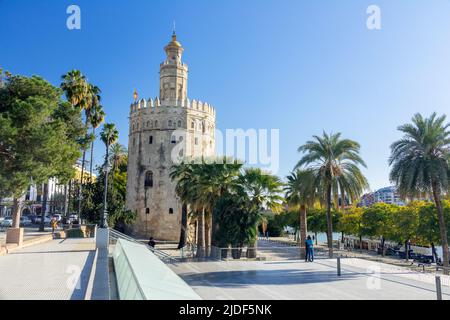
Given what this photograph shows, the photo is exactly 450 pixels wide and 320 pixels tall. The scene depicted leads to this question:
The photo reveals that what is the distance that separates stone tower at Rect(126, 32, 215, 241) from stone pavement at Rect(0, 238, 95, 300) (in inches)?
1101

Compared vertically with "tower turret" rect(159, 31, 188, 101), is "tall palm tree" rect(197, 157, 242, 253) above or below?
below

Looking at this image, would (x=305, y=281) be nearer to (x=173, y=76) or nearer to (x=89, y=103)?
(x=89, y=103)

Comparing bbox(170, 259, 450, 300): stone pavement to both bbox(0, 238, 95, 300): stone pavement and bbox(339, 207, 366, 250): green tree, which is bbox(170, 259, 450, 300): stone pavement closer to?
bbox(0, 238, 95, 300): stone pavement

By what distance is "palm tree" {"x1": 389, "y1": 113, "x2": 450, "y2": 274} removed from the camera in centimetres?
1755

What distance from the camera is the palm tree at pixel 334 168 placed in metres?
19.4

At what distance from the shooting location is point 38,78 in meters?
21.2

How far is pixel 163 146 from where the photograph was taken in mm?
45062

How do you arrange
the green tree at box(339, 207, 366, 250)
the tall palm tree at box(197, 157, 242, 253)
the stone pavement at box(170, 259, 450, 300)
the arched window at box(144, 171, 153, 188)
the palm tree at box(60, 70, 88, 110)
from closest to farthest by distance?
the stone pavement at box(170, 259, 450, 300)
the tall palm tree at box(197, 157, 242, 253)
the palm tree at box(60, 70, 88, 110)
the arched window at box(144, 171, 153, 188)
the green tree at box(339, 207, 366, 250)

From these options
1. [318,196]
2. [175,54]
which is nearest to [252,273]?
[318,196]

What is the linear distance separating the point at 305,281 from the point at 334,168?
906 centimetres

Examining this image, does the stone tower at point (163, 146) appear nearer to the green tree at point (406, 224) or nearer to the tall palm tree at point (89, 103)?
the tall palm tree at point (89, 103)

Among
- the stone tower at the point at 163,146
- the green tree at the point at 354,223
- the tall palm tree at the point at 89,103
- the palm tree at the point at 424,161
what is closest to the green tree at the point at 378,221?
the green tree at the point at 354,223

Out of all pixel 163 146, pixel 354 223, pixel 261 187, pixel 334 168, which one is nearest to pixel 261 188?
pixel 261 187

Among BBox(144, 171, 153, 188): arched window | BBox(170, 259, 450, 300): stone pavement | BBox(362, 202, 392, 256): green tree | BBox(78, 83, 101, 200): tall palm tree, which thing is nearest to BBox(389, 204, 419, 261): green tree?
BBox(362, 202, 392, 256): green tree
